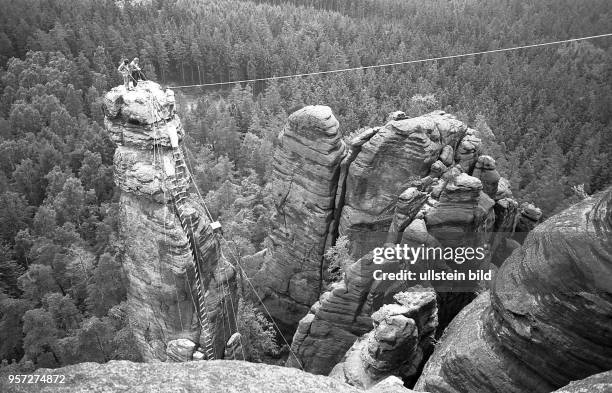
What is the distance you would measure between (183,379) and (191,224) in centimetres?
1303

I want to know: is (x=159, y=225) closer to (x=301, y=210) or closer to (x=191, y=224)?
(x=191, y=224)

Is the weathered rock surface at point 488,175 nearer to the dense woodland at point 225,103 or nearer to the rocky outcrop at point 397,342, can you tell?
the rocky outcrop at point 397,342

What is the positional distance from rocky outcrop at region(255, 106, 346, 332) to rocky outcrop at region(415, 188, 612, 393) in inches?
651

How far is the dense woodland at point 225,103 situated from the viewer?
144 ft

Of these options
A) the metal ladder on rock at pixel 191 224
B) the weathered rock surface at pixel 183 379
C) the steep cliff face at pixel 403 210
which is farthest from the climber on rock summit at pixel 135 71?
the weathered rock surface at pixel 183 379

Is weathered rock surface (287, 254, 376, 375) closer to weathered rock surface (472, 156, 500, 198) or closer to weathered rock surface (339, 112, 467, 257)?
weathered rock surface (339, 112, 467, 257)

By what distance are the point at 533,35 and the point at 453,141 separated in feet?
404

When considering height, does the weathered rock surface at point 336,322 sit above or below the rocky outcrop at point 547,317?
below

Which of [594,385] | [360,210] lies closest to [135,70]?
[360,210]

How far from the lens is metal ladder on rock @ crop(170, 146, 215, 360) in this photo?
2291cm

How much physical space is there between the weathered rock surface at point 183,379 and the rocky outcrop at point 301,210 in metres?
22.2

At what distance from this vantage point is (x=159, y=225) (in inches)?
890

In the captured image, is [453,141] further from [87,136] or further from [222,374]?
[87,136]

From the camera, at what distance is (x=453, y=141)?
3167 centimetres
